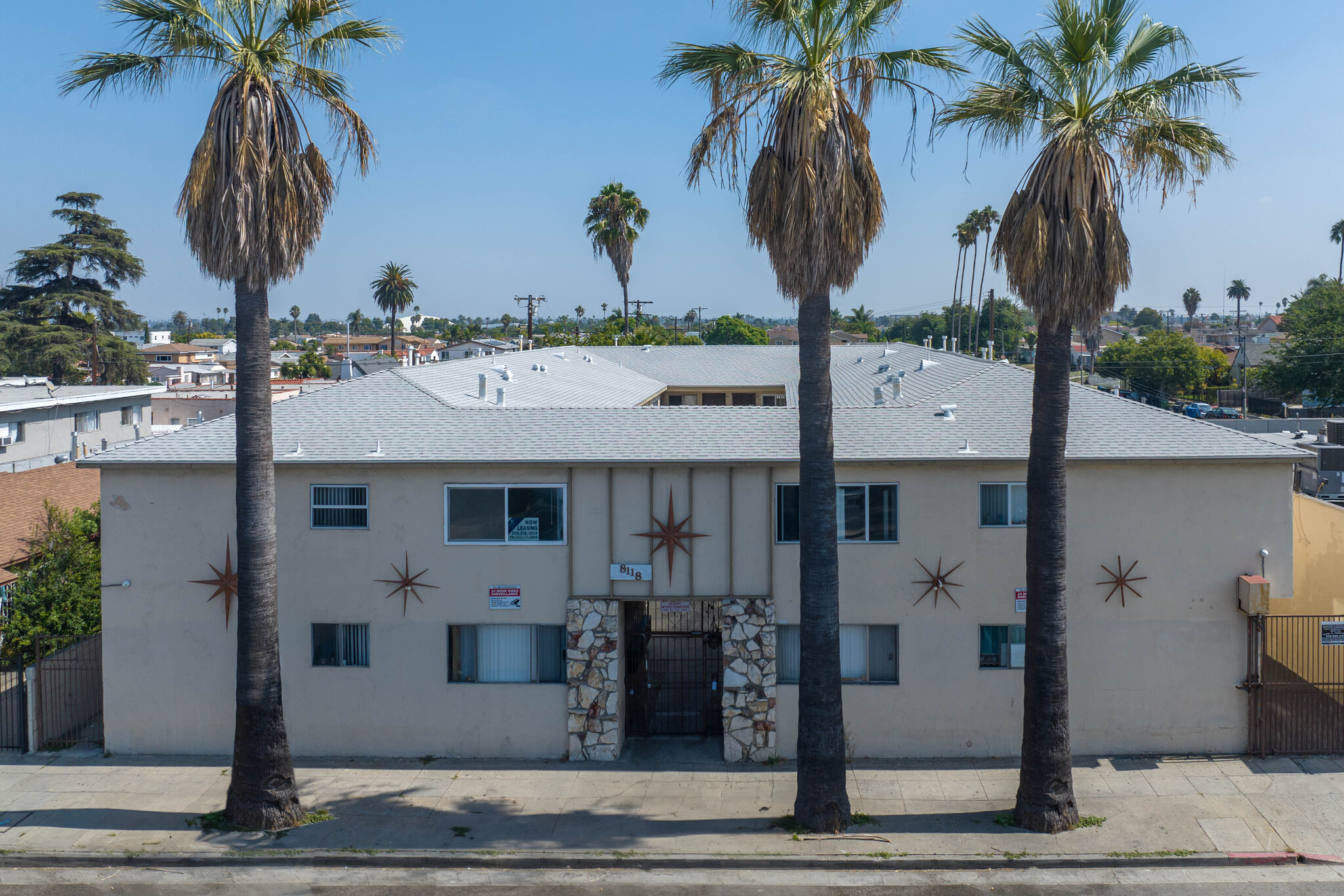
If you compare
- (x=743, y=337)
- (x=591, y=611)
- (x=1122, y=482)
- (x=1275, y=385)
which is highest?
(x=743, y=337)

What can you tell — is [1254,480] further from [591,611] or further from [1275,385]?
[1275,385]

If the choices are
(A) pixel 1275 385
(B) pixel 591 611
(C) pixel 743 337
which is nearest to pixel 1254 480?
(B) pixel 591 611

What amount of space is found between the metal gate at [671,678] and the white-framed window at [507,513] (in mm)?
2133

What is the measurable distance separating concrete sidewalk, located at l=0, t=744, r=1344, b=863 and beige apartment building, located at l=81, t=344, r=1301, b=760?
653 mm

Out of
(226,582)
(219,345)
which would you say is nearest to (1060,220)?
(226,582)

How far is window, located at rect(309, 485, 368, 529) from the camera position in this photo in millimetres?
16000

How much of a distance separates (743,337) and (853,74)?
12435cm

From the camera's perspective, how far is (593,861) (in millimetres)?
12234

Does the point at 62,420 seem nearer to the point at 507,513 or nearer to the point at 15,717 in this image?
the point at 15,717

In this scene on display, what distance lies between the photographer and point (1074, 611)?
15617 mm

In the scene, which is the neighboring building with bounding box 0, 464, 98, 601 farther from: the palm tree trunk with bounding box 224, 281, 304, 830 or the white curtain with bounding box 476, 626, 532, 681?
the white curtain with bounding box 476, 626, 532, 681

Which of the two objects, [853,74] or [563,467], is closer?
[853,74]

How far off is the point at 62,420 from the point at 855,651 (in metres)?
31.4

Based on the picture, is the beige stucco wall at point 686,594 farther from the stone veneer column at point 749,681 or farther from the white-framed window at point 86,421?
the white-framed window at point 86,421
